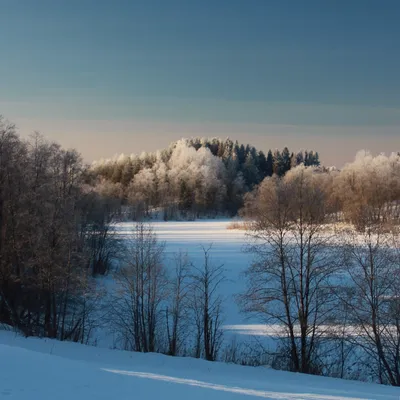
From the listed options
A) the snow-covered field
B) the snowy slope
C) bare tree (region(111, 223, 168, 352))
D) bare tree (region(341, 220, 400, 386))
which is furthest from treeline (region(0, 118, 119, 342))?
bare tree (region(341, 220, 400, 386))

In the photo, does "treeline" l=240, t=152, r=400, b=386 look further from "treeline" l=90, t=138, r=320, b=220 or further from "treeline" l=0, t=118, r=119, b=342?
"treeline" l=90, t=138, r=320, b=220

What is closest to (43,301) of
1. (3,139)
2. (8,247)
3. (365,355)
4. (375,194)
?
(8,247)

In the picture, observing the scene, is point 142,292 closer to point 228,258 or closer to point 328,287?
point 328,287

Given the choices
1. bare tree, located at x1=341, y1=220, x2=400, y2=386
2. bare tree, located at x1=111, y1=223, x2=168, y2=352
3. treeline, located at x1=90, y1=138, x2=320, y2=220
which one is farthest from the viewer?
treeline, located at x1=90, y1=138, x2=320, y2=220

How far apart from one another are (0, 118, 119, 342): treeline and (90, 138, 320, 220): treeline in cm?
6146

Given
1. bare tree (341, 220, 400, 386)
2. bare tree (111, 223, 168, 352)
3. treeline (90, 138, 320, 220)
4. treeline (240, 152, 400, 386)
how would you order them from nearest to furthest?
1. bare tree (341, 220, 400, 386)
2. treeline (240, 152, 400, 386)
3. bare tree (111, 223, 168, 352)
4. treeline (90, 138, 320, 220)

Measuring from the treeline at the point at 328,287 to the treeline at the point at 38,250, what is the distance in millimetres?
8281

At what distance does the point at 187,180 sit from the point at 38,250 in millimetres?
78184

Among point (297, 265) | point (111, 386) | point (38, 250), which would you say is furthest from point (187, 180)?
point (111, 386)

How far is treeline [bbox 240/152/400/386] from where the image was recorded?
52.1 feet

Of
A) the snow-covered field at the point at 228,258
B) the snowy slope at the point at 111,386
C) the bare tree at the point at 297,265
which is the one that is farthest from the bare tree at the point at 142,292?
the snowy slope at the point at 111,386

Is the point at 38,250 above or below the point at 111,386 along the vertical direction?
above

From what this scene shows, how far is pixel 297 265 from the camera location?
1798 cm

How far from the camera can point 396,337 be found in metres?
15.9
